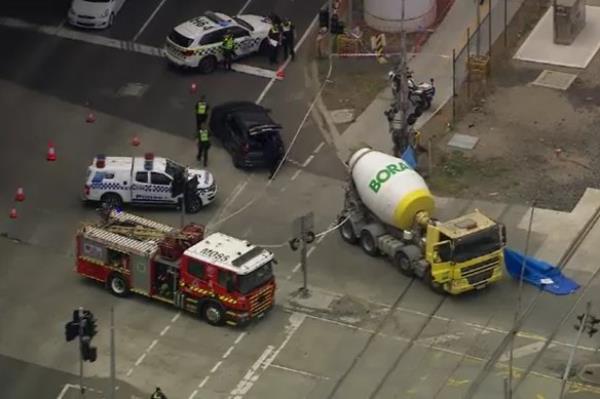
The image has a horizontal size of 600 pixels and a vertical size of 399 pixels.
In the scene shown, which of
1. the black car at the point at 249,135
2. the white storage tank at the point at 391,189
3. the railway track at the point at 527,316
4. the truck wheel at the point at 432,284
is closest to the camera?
the railway track at the point at 527,316

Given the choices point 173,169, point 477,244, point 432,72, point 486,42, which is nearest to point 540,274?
point 477,244

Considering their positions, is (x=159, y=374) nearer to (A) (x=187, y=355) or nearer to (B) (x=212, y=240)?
(A) (x=187, y=355)

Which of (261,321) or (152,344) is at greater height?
(152,344)

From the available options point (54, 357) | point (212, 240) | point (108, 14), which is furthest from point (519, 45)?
point (54, 357)

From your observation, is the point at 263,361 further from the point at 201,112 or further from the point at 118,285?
the point at 201,112

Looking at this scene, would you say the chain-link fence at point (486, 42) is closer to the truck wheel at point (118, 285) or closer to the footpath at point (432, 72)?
the footpath at point (432, 72)

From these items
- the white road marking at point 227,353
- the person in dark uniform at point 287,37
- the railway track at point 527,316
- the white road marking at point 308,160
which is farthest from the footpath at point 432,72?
the white road marking at point 227,353

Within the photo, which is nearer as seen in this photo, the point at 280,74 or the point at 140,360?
the point at 140,360
